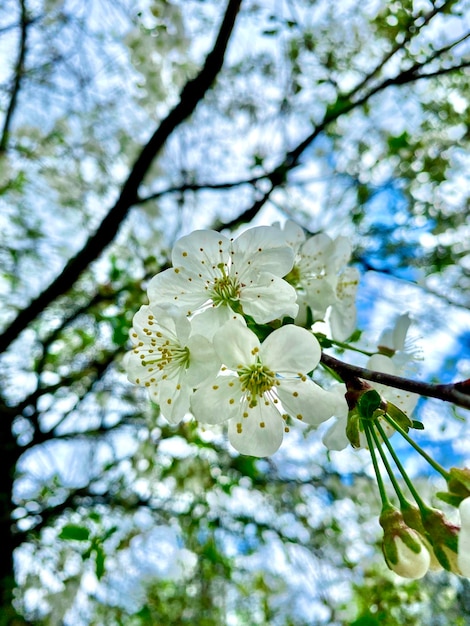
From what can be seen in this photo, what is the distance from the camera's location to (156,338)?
788 millimetres

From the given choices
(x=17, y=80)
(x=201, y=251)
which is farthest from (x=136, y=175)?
(x=201, y=251)

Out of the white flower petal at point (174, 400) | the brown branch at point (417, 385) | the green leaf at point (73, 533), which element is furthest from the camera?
the green leaf at point (73, 533)

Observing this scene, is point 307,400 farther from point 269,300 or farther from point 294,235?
point 294,235

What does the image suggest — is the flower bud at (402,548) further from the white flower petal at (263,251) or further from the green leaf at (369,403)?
the white flower petal at (263,251)

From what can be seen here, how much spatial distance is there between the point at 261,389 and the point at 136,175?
4.45 feet

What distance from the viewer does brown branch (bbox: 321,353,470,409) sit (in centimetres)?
49

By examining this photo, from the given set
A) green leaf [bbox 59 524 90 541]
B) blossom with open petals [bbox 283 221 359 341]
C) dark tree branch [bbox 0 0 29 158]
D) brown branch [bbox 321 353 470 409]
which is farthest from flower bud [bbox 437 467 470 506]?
dark tree branch [bbox 0 0 29 158]

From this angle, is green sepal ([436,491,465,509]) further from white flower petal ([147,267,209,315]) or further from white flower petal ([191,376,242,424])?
white flower petal ([147,267,209,315])

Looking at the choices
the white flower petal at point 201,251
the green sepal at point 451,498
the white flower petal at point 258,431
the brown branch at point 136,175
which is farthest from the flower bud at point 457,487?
the brown branch at point 136,175

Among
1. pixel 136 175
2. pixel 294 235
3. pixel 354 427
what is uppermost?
pixel 136 175

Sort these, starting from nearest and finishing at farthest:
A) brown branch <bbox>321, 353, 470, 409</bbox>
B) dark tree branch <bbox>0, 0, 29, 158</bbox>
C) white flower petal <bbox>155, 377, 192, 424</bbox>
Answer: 1. brown branch <bbox>321, 353, 470, 409</bbox>
2. white flower petal <bbox>155, 377, 192, 424</bbox>
3. dark tree branch <bbox>0, 0, 29, 158</bbox>

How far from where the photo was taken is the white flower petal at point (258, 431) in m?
0.69

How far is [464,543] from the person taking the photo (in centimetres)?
51

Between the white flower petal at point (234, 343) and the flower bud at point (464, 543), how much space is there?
0.29m
